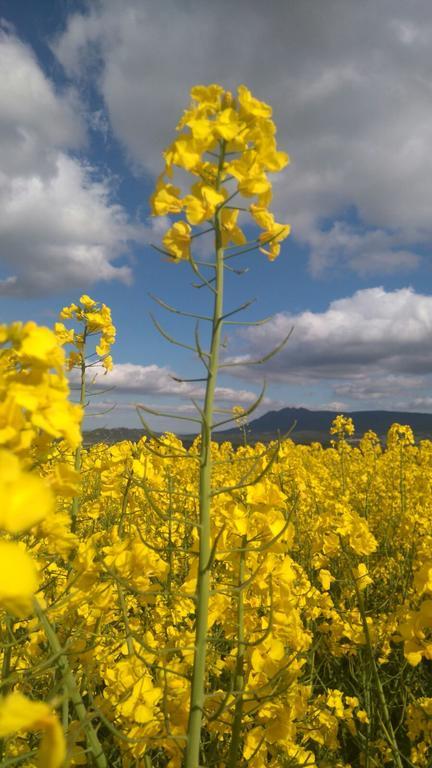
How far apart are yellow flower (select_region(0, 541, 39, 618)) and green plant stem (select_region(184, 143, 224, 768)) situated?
36.9 inches

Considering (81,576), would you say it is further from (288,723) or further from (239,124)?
(239,124)

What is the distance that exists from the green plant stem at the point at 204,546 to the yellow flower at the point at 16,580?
0.94m

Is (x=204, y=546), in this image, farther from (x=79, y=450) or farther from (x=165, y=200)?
(x=79, y=450)

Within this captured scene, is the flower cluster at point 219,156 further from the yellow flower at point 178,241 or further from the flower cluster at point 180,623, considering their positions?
the flower cluster at point 180,623

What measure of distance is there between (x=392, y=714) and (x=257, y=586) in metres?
3.00

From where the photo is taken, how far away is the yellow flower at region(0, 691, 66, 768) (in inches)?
21.9

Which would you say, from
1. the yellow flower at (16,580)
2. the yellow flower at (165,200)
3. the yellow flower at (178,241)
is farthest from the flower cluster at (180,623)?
the yellow flower at (165,200)

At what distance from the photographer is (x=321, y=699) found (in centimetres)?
331

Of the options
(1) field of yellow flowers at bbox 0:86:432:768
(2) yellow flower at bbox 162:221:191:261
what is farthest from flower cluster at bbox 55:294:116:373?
(2) yellow flower at bbox 162:221:191:261

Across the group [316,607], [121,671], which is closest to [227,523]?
[121,671]

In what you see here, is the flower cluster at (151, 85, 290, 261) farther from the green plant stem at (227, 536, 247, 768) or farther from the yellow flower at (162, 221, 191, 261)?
the green plant stem at (227, 536, 247, 768)

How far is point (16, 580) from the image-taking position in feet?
1.97

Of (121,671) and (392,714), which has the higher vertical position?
(121,671)

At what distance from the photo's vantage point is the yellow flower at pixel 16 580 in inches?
23.1
